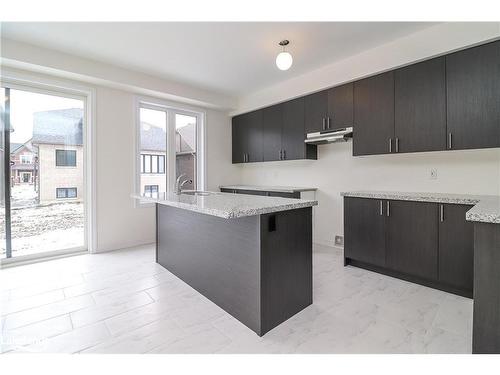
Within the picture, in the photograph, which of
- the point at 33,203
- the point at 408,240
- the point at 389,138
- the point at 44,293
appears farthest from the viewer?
the point at 33,203

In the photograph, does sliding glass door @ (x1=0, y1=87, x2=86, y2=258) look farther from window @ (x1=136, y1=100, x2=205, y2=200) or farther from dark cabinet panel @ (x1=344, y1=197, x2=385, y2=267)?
dark cabinet panel @ (x1=344, y1=197, x2=385, y2=267)

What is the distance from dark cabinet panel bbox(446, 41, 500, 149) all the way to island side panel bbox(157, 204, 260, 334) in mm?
2242

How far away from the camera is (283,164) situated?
4.62 metres

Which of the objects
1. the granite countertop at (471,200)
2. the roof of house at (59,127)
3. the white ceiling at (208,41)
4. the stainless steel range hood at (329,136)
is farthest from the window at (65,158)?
the granite countertop at (471,200)

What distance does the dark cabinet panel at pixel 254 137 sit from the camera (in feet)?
15.2

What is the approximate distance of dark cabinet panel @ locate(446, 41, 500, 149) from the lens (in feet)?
7.32

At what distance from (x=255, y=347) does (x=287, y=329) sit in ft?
1.02

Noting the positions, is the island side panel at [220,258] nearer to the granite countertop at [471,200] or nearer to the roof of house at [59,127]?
the granite countertop at [471,200]

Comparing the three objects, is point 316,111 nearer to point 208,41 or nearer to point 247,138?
point 247,138

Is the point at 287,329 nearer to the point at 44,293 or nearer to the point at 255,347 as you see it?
the point at 255,347

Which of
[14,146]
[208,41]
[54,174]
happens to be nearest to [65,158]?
[54,174]

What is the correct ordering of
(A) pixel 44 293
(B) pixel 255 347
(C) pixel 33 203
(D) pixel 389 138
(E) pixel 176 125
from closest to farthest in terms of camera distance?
(B) pixel 255 347, (A) pixel 44 293, (D) pixel 389 138, (C) pixel 33 203, (E) pixel 176 125
